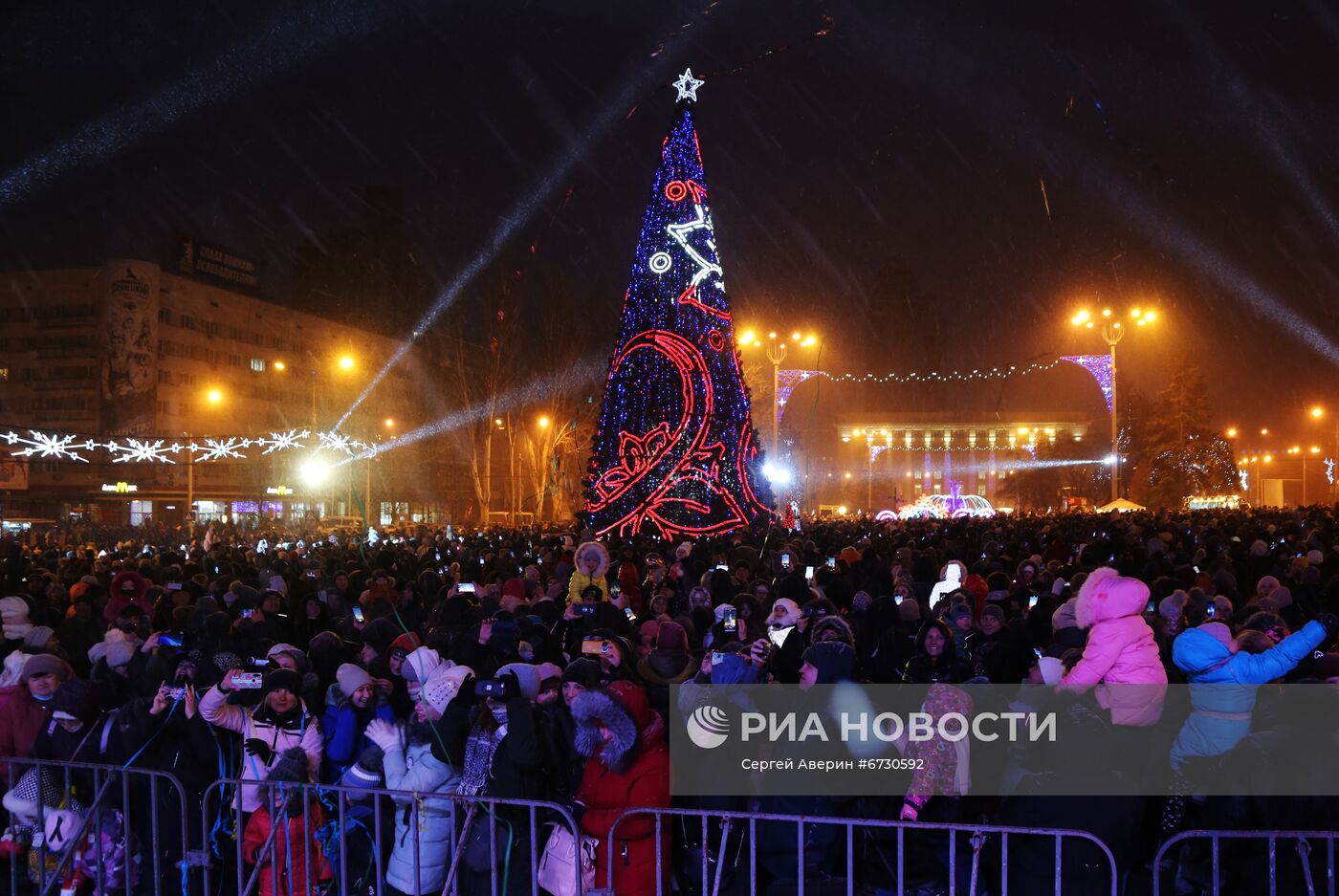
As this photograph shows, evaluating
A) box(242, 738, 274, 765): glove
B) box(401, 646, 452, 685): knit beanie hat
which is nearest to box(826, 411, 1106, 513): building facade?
box(401, 646, 452, 685): knit beanie hat

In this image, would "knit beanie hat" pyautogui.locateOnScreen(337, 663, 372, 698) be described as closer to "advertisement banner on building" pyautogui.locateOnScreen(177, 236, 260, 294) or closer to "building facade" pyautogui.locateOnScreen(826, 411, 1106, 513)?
"advertisement banner on building" pyautogui.locateOnScreen(177, 236, 260, 294)

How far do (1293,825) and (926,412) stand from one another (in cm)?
9174

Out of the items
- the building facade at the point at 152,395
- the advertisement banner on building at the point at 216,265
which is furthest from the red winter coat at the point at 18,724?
the advertisement banner on building at the point at 216,265

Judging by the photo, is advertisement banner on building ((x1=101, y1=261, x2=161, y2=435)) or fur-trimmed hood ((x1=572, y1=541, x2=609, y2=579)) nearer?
fur-trimmed hood ((x1=572, y1=541, x2=609, y2=579))

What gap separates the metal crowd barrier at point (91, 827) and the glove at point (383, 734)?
112 cm

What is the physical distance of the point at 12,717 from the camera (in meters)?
6.33

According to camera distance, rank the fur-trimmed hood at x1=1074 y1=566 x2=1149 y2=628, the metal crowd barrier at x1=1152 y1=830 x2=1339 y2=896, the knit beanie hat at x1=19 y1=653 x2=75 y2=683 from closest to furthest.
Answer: the metal crowd barrier at x1=1152 y1=830 x2=1339 y2=896 → the fur-trimmed hood at x1=1074 y1=566 x2=1149 y2=628 → the knit beanie hat at x1=19 y1=653 x2=75 y2=683

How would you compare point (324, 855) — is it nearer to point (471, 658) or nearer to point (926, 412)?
point (471, 658)

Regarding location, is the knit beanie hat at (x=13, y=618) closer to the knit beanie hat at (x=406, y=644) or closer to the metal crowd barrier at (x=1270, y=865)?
the knit beanie hat at (x=406, y=644)

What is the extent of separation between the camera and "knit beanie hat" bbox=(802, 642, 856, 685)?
560 cm

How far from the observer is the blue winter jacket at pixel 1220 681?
204 inches

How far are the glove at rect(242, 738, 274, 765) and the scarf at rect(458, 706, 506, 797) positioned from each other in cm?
120

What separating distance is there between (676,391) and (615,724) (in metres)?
15.4

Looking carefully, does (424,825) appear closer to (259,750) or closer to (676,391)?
(259,750)
